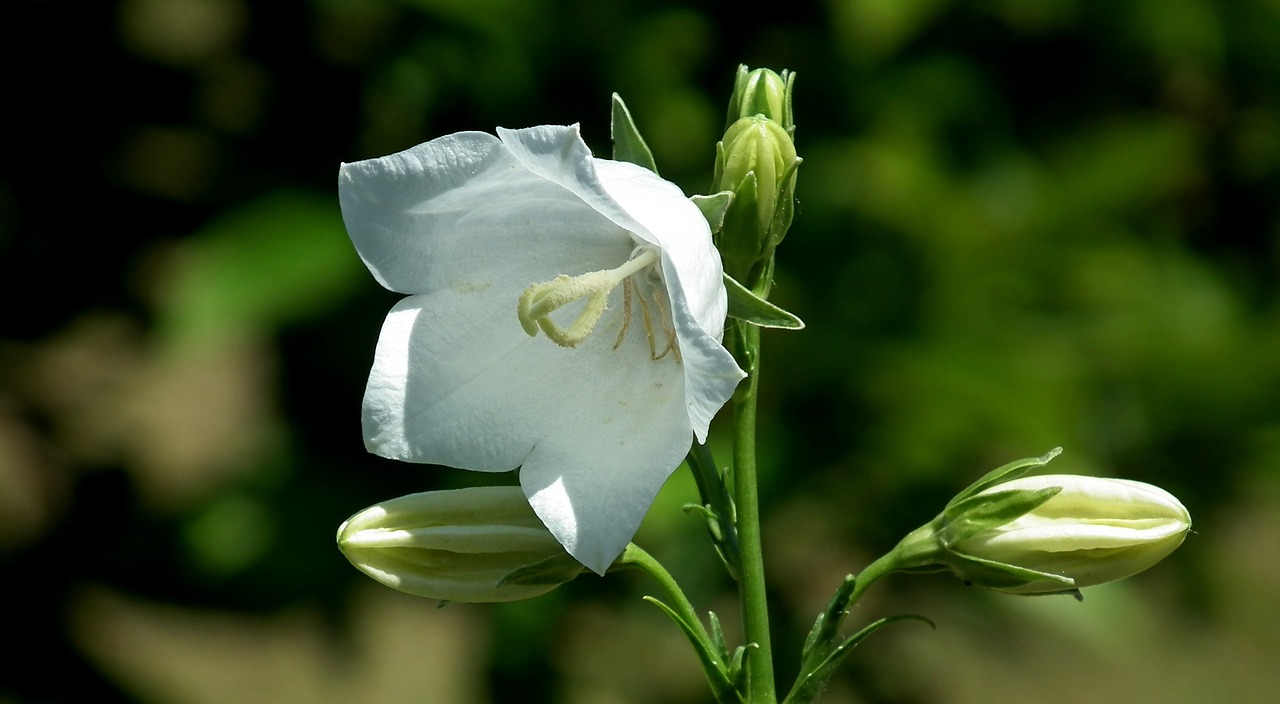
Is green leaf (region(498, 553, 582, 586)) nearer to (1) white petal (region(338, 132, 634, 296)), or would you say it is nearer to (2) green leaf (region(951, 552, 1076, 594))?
(1) white petal (region(338, 132, 634, 296))

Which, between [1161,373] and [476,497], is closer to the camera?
[476,497]

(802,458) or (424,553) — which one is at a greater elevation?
(424,553)

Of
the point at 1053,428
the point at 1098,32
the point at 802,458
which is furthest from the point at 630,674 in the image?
the point at 1098,32

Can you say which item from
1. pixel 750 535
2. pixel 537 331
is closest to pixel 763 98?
pixel 537 331

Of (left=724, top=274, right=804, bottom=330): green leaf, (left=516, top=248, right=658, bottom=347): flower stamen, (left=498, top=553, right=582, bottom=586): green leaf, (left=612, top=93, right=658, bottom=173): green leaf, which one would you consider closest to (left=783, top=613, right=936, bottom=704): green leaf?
(left=498, top=553, right=582, bottom=586): green leaf

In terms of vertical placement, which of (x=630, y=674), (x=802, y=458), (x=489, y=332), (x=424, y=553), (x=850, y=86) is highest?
(x=850, y=86)

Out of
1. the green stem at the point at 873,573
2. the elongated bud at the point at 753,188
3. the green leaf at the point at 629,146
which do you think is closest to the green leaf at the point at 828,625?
the green stem at the point at 873,573

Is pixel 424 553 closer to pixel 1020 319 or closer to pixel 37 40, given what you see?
pixel 1020 319

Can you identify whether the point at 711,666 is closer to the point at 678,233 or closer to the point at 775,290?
the point at 678,233
